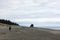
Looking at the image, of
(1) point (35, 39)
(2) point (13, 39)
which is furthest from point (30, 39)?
(2) point (13, 39)

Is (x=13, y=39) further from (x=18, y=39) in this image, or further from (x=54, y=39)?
(x=54, y=39)

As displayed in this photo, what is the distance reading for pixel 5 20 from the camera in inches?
1614

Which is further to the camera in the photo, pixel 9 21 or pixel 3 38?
pixel 9 21

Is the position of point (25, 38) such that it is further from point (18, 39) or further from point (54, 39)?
point (54, 39)

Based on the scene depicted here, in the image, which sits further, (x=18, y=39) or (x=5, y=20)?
(x=5, y=20)

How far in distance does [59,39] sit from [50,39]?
0.83 metres

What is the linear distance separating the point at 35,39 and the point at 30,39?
0.42 metres

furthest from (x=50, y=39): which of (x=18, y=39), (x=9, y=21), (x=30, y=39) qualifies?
(x=9, y=21)

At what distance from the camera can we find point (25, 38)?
54.5ft

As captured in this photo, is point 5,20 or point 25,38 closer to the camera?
point 25,38

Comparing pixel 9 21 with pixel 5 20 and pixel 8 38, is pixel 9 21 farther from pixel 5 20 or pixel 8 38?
pixel 8 38

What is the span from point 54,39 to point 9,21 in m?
24.6

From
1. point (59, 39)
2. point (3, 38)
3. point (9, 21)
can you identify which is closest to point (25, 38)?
point (3, 38)

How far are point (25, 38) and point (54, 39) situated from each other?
2.47 metres
